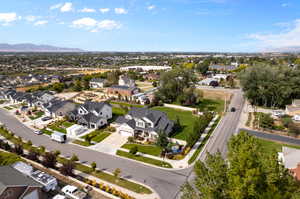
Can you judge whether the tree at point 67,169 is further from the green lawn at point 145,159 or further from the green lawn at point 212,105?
the green lawn at point 212,105

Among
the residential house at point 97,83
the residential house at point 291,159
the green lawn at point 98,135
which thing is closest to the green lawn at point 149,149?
the green lawn at point 98,135

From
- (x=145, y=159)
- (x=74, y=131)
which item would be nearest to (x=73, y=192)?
(x=145, y=159)

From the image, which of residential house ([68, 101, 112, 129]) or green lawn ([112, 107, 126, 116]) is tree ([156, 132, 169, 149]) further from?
green lawn ([112, 107, 126, 116])

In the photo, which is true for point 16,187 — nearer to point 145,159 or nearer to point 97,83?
point 145,159

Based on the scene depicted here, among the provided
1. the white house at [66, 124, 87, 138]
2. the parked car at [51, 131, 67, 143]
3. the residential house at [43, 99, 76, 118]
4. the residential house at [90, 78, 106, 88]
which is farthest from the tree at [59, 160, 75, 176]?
the residential house at [90, 78, 106, 88]

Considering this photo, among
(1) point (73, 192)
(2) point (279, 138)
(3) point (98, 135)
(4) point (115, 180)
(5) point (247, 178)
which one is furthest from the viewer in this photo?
(3) point (98, 135)

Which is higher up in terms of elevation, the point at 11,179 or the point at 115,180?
the point at 11,179
